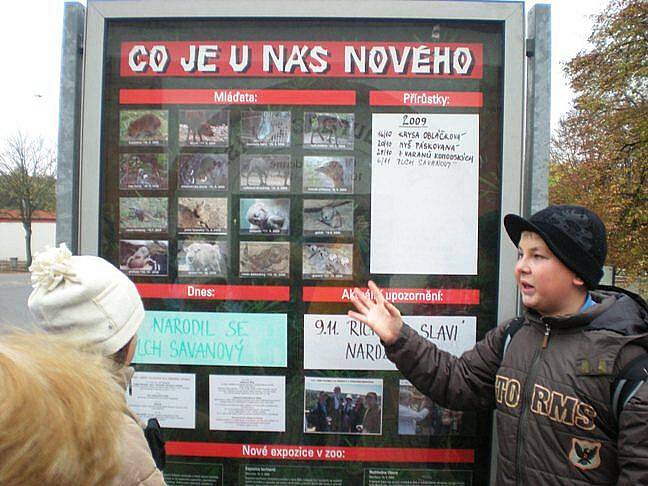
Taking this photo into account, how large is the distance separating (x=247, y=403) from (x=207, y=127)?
1.18 metres

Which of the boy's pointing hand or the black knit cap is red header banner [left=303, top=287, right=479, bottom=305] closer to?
the boy's pointing hand

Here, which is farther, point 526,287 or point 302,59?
point 302,59

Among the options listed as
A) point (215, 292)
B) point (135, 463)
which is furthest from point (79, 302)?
point (215, 292)

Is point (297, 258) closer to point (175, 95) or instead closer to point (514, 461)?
point (175, 95)

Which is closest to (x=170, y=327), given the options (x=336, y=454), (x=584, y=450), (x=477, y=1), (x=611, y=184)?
(x=336, y=454)

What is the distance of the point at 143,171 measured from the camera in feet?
7.66

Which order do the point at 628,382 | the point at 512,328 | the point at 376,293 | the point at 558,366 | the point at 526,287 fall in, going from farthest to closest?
1. the point at 376,293
2. the point at 512,328
3. the point at 526,287
4. the point at 558,366
5. the point at 628,382

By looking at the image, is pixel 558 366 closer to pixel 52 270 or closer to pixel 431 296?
pixel 431 296

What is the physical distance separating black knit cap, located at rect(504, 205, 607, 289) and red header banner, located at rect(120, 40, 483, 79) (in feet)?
2.50

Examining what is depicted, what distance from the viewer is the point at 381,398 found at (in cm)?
233

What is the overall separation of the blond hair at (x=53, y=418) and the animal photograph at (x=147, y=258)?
129 cm

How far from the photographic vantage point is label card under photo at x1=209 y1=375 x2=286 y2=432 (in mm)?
2326

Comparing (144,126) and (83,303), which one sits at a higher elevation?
(144,126)

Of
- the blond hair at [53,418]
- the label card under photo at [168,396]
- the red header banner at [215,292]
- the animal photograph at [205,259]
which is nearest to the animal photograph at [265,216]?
the animal photograph at [205,259]
